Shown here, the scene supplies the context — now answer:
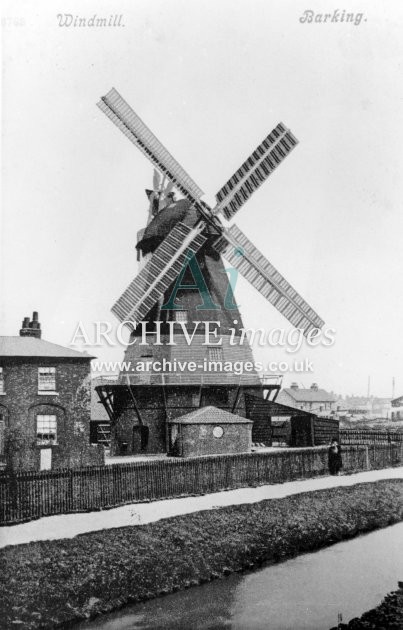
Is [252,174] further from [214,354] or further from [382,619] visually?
[382,619]

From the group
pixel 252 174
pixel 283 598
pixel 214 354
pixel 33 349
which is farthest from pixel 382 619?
pixel 33 349

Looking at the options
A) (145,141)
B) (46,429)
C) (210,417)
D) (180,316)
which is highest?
(145,141)

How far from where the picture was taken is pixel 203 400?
23469 mm

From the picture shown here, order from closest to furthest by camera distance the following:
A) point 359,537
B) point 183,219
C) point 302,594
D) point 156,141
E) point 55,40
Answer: point 302,594, point 55,40, point 359,537, point 156,141, point 183,219

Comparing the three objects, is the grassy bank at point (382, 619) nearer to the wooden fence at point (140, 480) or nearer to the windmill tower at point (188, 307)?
the wooden fence at point (140, 480)

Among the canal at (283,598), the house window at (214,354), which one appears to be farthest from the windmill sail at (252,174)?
the canal at (283,598)

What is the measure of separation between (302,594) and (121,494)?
5.95m

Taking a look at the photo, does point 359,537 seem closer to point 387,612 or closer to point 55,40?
point 387,612

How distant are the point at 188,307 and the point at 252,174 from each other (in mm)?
5174

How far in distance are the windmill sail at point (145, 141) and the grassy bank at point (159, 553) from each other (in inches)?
391

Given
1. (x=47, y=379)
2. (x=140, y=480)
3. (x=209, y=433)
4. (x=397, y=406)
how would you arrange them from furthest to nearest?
(x=397, y=406) < (x=209, y=433) < (x=47, y=379) < (x=140, y=480)

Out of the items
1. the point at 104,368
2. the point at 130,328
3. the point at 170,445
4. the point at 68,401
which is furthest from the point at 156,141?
the point at 170,445

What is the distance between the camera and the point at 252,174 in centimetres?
2061

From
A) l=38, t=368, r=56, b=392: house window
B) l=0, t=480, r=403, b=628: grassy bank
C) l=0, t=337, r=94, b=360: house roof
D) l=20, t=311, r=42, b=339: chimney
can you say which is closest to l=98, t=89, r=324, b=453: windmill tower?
l=0, t=337, r=94, b=360: house roof
